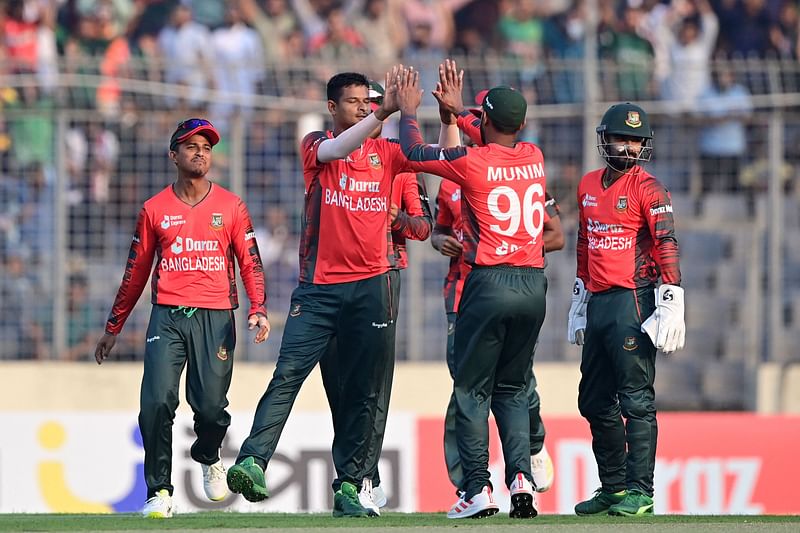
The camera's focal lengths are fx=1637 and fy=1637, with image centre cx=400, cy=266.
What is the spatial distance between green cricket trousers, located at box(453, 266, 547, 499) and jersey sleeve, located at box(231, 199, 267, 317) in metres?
1.38

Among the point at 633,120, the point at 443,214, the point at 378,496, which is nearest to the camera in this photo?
the point at 633,120

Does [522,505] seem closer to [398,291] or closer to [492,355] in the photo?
[492,355]

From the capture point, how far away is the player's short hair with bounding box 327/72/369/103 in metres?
9.08

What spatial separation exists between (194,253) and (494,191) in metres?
1.87

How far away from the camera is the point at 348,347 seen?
8.91 meters

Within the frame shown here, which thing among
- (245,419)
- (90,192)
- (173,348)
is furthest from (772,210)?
(173,348)

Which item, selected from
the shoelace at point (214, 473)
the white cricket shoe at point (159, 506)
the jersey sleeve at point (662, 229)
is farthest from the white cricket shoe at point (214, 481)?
the jersey sleeve at point (662, 229)

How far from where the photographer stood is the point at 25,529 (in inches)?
330

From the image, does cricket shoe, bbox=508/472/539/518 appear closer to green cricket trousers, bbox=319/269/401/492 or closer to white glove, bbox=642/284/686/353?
green cricket trousers, bbox=319/269/401/492

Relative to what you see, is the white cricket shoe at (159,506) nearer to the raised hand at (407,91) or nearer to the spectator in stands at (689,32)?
the raised hand at (407,91)

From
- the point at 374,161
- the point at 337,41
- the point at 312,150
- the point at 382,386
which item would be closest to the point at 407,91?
the point at 374,161

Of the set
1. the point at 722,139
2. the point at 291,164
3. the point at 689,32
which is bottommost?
the point at 291,164

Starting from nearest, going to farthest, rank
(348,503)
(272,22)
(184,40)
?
(348,503)
(184,40)
(272,22)

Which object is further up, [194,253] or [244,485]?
[194,253]
